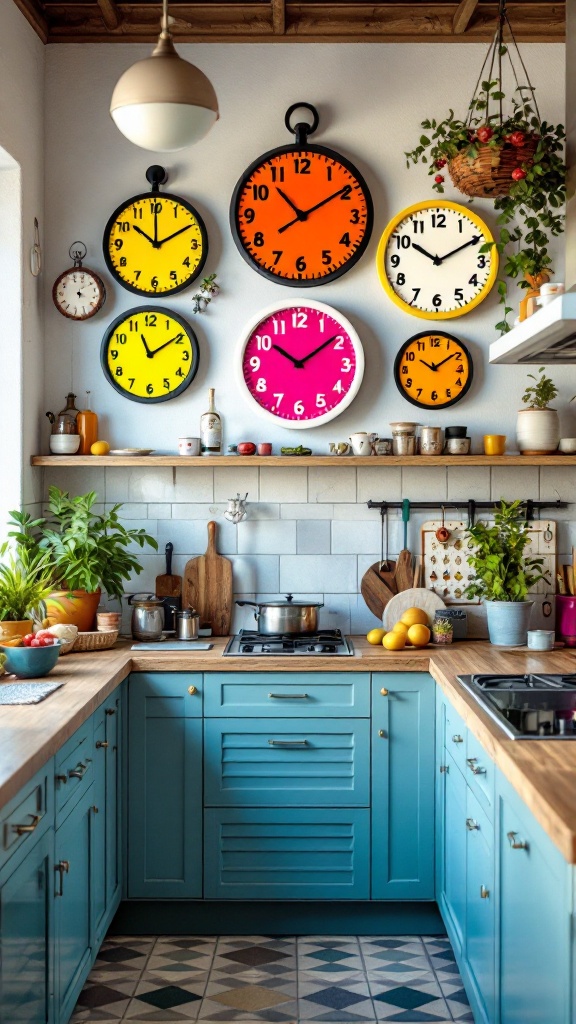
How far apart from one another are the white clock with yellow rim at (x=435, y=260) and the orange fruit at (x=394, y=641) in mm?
1290

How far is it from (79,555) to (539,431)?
1815 millimetres

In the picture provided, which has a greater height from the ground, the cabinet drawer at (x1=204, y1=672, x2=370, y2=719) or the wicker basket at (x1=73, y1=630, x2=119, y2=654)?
the wicker basket at (x1=73, y1=630, x2=119, y2=654)

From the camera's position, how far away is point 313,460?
3.99 metres

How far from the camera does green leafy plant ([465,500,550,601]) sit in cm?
387

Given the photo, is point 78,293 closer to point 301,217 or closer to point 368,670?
point 301,217

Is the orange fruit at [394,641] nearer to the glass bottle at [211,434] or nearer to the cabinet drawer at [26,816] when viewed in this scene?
the glass bottle at [211,434]

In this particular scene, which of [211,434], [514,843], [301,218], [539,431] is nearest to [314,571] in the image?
[211,434]

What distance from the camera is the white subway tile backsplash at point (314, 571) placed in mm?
4219

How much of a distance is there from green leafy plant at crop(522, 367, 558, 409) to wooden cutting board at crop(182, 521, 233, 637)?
1.36 metres

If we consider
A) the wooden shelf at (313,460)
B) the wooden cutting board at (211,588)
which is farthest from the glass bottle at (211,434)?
the wooden cutting board at (211,588)

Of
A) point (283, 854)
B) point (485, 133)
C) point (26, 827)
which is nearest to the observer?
point (26, 827)

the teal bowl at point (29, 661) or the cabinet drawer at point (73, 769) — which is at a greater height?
the teal bowl at point (29, 661)

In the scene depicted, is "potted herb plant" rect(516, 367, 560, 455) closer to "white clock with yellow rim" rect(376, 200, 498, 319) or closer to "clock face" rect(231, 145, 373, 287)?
"white clock with yellow rim" rect(376, 200, 498, 319)

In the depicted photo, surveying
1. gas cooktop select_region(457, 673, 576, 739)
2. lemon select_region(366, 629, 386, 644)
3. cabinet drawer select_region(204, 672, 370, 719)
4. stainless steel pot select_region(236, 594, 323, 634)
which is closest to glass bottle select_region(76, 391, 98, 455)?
stainless steel pot select_region(236, 594, 323, 634)
